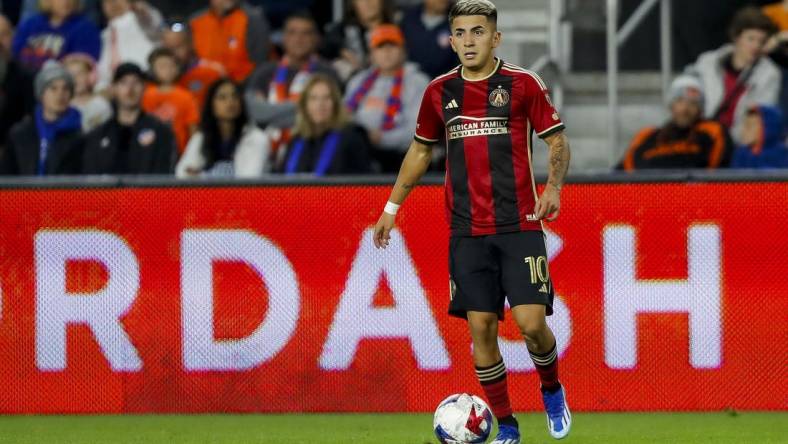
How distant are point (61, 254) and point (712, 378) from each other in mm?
3966

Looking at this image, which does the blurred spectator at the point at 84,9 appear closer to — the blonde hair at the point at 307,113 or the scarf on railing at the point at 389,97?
the scarf on railing at the point at 389,97

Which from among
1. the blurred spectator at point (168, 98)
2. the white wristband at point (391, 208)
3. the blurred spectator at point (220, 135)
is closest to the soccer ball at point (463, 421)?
the white wristband at point (391, 208)

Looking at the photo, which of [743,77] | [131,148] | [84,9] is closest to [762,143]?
[743,77]

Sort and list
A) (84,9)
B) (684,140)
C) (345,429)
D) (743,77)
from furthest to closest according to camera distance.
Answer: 1. (84,9)
2. (743,77)
3. (684,140)
4. (345,429)

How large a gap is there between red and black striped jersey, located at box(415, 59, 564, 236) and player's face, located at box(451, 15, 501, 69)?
0.44ft

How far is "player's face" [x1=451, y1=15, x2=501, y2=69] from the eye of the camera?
7250mm

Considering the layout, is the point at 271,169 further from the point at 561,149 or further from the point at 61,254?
the point at 561,149

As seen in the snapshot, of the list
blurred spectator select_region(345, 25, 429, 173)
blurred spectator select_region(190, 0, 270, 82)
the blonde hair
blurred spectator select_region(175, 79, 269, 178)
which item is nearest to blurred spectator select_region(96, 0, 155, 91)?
blurred spectator select_region(190, 0, 270, 82)

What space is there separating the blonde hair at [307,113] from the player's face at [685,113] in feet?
7.67

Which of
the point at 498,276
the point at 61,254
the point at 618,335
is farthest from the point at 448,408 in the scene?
the point at 61,254

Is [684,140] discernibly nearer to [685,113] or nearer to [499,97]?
[685,113]

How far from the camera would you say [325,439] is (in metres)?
8.19

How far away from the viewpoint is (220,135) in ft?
Answer: 38.6

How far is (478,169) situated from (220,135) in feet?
15.3
